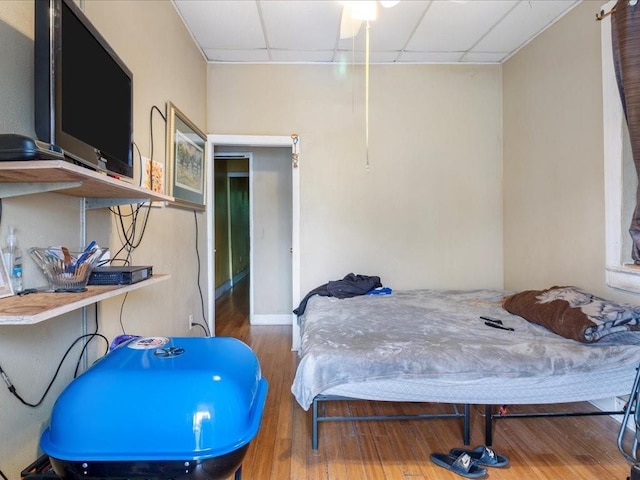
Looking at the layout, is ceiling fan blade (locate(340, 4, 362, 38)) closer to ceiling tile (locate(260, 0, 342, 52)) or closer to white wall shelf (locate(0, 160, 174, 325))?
ceiling tile (locate(260, 0, 342, 52))

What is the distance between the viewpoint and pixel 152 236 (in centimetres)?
206

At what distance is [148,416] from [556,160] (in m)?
3.07

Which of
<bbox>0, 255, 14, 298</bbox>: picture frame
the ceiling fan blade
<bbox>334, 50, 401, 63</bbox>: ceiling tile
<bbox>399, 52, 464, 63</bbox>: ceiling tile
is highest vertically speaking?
<bbox>399, 52, 464, 63</bbox>: ceiling tile

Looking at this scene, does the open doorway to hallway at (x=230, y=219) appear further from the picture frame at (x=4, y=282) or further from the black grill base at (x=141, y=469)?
the black grill base at (x=141, y=469)

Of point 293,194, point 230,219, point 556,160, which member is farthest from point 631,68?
point 230,219

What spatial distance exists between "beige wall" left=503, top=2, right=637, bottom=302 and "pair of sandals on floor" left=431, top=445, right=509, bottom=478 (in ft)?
4.13

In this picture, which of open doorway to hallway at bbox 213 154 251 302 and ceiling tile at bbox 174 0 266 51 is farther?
open doorway to hallway at bbox 213 154 251 302

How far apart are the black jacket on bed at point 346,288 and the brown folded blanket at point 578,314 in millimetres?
1217

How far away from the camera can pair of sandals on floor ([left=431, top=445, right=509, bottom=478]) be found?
5.22ft

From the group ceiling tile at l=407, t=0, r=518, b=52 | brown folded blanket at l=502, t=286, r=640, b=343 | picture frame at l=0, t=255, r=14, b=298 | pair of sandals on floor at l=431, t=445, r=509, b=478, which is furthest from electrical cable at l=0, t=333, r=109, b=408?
ceiling tile at l=407, t=0, r=518, b=52

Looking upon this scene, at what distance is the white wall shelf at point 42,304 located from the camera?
730 mm

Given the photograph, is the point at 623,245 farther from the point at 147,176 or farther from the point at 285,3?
the point at 147,176

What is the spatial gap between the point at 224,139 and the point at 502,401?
301cm

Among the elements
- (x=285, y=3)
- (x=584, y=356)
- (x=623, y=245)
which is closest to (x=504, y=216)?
(x=623, y=245)
